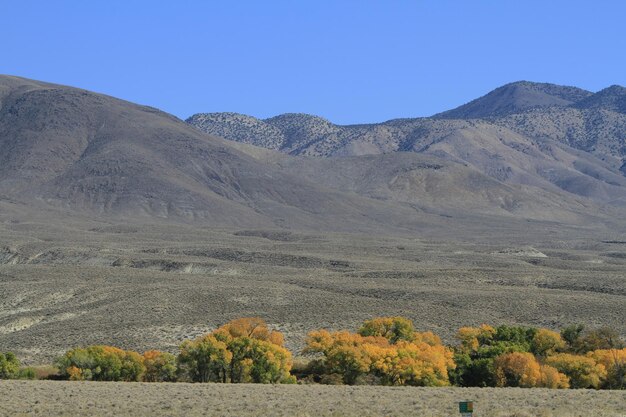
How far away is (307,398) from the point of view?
34094mm

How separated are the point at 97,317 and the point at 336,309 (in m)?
15.7

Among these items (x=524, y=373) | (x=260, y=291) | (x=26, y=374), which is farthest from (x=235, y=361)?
(x=260, y=291)

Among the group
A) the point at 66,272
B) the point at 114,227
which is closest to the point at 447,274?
the point at 66,272

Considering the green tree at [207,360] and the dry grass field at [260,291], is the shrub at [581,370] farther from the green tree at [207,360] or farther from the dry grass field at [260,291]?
the dry grass field at [260,291]

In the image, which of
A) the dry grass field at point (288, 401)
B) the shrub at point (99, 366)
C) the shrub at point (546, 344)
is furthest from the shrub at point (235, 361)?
the shrub at point (546, 344)

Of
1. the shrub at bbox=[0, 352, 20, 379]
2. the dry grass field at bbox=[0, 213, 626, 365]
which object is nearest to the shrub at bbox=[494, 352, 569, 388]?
the dry grass field at bbox=[0, 213, 626, 365]

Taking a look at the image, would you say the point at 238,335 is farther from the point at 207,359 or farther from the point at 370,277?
the point at 370,277

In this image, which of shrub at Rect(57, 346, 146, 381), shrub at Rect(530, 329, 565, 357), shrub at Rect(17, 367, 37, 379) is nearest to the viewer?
shrub at Rect(17, 367, 37, 379)

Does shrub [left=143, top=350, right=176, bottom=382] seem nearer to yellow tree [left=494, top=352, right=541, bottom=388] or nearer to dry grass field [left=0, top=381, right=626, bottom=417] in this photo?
dry grass field [left=0, top=381, right=626, bottom=417]

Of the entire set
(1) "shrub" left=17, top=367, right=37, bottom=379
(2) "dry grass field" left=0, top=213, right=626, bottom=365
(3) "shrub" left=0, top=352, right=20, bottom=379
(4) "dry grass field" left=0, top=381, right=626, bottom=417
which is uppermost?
(4) "dry grass field" left=0, top=381, right=626, bottom=417

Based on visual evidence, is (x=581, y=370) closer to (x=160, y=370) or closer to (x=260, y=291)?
(x=160, y=370)

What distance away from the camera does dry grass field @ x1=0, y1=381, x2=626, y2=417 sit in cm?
3108

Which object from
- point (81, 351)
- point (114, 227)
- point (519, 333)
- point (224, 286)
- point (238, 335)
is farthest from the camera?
point (114, 227)

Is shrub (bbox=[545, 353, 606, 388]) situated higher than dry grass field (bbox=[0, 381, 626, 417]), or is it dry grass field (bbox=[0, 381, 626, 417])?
dry grass field (bbox=[0, 381, 626, 417])
